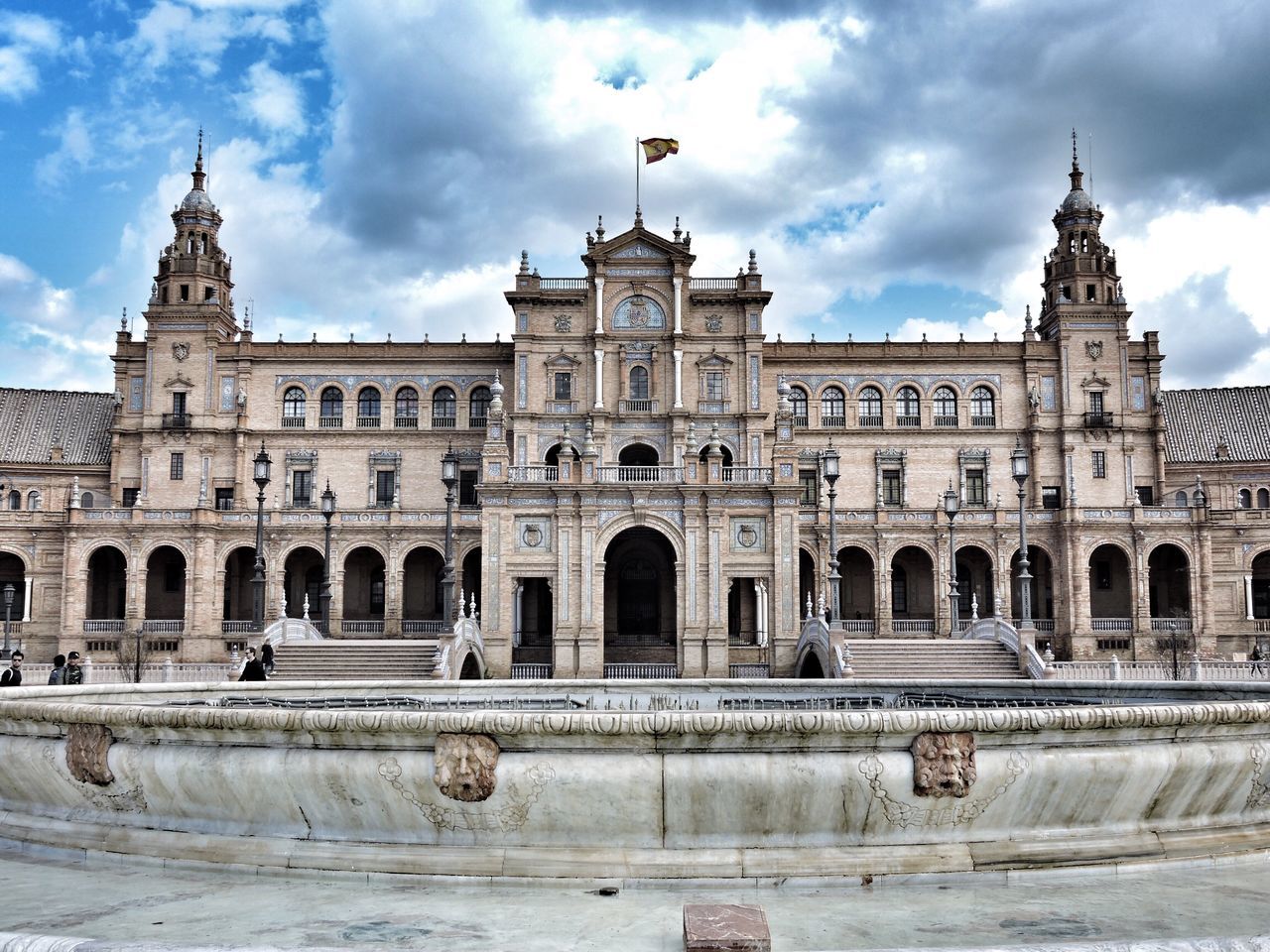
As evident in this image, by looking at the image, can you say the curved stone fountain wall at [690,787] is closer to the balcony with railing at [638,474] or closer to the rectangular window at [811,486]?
the balcony with railing at [638,474]

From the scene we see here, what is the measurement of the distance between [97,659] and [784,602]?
31095 millimetres

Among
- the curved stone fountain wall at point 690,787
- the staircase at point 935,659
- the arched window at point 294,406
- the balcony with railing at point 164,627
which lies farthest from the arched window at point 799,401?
the curved stone fountain wall at point 690,787

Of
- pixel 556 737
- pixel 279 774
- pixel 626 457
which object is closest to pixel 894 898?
pixel 556 737

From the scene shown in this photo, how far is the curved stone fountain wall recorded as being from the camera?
8.60 meters

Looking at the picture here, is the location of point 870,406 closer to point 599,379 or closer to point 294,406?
point 599,379

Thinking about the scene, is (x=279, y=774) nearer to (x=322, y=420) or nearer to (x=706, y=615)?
(x=706, y=615)

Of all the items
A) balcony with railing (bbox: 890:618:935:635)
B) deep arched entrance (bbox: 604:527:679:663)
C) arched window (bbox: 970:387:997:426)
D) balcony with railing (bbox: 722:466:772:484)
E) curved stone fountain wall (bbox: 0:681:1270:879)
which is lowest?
curved stone fountain wall (bbox: 0:681:1270:879)

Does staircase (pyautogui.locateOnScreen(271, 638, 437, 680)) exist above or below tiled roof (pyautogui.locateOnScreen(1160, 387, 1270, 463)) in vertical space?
below

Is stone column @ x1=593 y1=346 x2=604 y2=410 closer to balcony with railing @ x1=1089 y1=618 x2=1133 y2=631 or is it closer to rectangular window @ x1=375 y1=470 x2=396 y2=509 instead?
rectangular window @ x1=375 y1=470 x2=396 y2=509

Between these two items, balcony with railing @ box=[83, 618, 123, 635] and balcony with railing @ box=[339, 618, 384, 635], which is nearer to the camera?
balcony with railing @ box=[339, 618, 384, 635]

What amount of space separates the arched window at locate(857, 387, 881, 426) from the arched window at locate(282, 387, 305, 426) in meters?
28.6

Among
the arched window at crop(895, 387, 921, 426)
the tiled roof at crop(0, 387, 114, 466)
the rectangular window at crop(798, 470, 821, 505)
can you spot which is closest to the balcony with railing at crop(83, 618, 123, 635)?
the tiled roof at crop(0, 387, 114, 466)

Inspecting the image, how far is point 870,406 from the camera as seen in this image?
2335 inches

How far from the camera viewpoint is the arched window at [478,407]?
57.8 m
